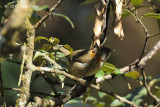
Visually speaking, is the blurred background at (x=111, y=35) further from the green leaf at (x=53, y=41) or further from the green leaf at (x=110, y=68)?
the green leaf at (x=53, y=41)

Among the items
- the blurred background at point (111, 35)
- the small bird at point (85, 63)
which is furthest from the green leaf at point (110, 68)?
the blurred background at point (111, 35)

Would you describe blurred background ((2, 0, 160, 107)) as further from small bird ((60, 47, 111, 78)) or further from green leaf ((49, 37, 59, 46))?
green leaf ((49, 37, 59, 46))

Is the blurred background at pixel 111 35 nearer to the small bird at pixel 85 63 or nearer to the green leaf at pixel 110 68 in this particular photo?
the small bird at pixel 85 63

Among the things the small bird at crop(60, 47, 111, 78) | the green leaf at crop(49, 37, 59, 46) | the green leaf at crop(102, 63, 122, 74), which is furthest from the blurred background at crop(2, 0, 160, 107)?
the green leaf at crop(49, 37, 59, 46)

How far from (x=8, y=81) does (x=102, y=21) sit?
781mm

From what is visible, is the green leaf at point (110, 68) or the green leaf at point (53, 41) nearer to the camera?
the green leaf at point (53, 41)

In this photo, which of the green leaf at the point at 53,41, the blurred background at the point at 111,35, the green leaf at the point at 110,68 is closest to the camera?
the green leaf at the point at 53,41

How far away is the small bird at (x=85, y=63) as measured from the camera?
1.07 m

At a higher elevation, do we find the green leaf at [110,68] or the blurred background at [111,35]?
the blurred background at [111,35]

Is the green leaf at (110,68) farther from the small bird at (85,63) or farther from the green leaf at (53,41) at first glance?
the green leaf at (53,41)

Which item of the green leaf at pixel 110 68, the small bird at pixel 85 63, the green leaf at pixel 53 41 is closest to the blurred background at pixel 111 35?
the small bird at pixel 85 63

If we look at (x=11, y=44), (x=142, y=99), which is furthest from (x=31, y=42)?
(x=142, y=99)

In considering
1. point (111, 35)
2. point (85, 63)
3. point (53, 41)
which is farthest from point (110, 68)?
point (111, 35)

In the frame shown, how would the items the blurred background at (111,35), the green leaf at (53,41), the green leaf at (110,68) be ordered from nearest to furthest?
the green leaf at (53,41)
the green leaf at (110,68)
the blurred background at (111,35)
